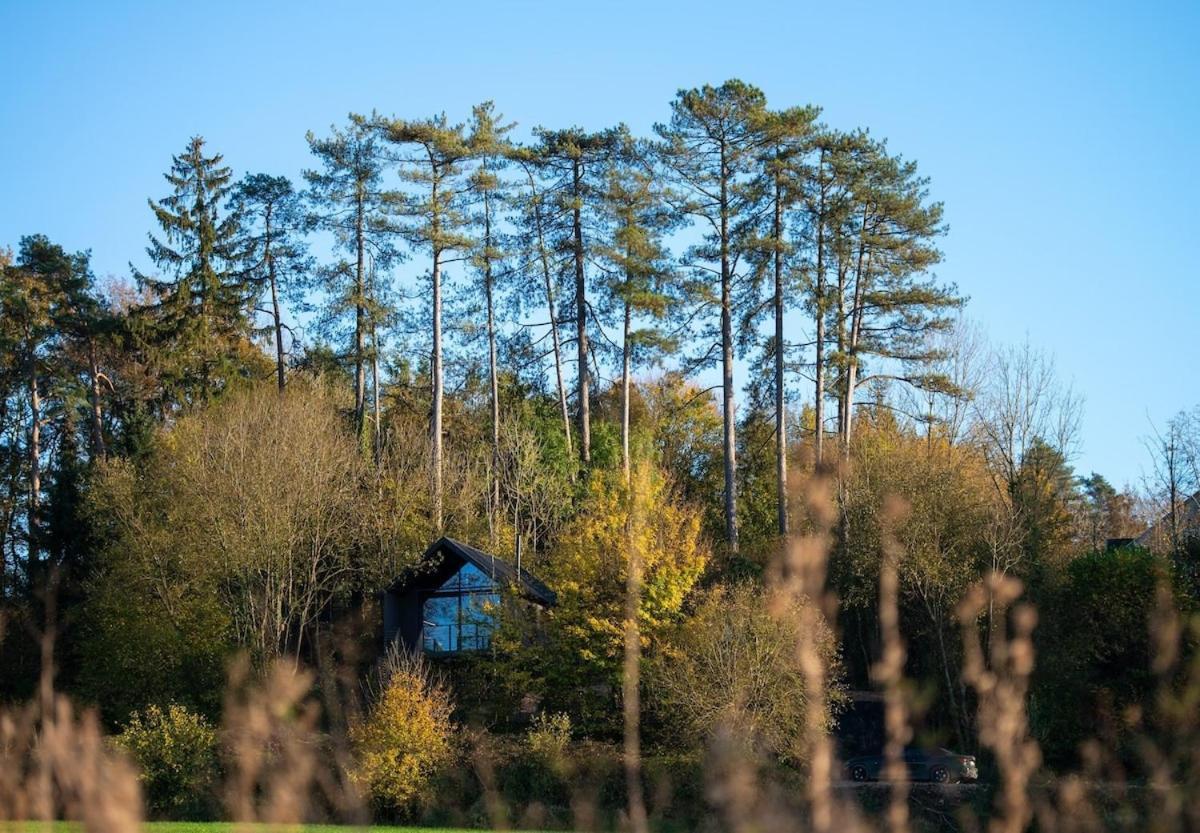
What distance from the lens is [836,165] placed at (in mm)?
38156

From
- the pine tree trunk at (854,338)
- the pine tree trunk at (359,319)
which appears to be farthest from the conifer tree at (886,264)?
the pine tree trunk at (359,319)

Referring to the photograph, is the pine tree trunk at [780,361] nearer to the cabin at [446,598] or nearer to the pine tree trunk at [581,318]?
the pine tree trunk at [581,318]

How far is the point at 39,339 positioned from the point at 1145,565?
123ft

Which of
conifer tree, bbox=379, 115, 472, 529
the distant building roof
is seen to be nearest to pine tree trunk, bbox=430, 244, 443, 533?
conifer tree, bbox=379, 115, 472, 529

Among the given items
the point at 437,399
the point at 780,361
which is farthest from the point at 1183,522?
the point at 437,399

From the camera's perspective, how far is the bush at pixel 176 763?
87.5ft

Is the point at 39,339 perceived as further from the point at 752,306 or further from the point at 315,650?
the point at 752,306

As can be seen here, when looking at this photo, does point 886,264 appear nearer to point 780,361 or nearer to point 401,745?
point 780,361

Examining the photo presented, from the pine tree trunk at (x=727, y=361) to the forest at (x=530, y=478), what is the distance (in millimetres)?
97

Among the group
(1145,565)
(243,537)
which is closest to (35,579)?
(243,537)

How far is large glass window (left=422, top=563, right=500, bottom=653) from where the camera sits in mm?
32875

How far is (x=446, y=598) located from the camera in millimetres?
34219

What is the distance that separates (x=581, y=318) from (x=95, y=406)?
1794cm

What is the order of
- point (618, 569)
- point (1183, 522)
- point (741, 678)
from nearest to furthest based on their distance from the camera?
point (741, 678) → point (618, 569) → point (1183, 522)
